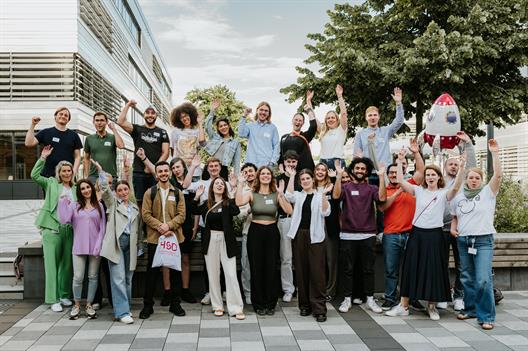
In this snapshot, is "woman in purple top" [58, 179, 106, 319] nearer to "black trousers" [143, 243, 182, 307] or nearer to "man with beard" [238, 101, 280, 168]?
"black trousers" [143, 243, 182, 307]

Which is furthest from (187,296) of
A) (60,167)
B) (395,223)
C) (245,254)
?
(395,223)

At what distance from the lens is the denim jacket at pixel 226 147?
8.56m

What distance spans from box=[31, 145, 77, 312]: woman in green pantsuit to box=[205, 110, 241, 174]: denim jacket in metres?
2.16

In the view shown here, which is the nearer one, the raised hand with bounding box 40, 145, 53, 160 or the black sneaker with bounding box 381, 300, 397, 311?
the black sneaker with bounding box 381, 300, 397, 311

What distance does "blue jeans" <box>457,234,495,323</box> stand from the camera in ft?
21.3

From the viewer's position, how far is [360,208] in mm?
7191

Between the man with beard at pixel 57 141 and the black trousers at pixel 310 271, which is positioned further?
the man with beard at pixel 57 141

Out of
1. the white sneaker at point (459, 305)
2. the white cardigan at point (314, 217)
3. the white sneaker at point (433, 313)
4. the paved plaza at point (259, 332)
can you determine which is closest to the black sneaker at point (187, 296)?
the paved plaza at point (259, 332)

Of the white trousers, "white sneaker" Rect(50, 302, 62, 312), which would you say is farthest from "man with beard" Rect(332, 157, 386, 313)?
"white sneaker" Rect(50, 302, 62, 312)

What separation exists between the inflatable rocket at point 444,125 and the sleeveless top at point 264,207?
11.9 feet

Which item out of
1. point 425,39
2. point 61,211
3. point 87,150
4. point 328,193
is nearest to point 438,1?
point 425,39

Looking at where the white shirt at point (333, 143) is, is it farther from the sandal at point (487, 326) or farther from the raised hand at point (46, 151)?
the raised hand at point (46, 151)

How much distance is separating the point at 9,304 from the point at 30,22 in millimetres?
20751

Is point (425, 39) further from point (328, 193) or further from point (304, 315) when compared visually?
point (304, 315)
